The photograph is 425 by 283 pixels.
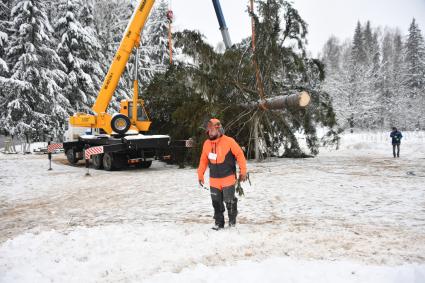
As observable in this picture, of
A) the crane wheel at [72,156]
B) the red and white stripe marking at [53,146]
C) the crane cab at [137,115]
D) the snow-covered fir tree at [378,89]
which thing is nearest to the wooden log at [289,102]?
the crane cab at [137,115]

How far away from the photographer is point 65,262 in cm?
453

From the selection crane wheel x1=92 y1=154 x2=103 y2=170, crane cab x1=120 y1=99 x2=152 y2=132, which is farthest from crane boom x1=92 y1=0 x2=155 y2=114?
crane wheel x1=92 y1=154 x2=103 y2=170

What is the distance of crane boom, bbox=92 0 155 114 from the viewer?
1391 cm

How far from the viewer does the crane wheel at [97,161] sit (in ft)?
48.9

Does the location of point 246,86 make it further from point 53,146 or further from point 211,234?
point 211,234

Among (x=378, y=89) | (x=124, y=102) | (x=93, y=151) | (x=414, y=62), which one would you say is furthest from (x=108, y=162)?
(x=414, y=62)

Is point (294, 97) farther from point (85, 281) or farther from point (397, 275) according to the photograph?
point (85, 281)

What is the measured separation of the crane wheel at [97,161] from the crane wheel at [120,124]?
1839 millimetres

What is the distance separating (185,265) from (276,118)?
1157 centimetres

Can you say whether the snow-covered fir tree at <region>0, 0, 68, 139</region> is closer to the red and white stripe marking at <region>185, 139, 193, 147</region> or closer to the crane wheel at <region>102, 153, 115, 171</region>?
the crane wheel at <region>102, 153, 115, 171</region>

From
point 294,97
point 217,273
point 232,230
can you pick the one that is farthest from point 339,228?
point 294,97

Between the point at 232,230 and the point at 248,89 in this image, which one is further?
the point at 248,89

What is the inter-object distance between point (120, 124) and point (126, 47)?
2.99 m

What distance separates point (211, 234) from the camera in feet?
17.8
